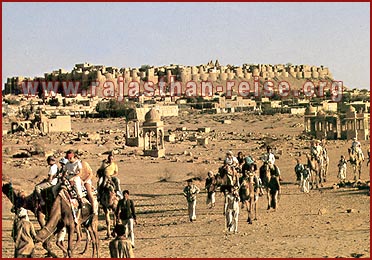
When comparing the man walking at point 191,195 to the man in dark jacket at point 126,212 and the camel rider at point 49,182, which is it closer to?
the man in dark jacket at point 126,212

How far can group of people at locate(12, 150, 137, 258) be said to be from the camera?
8094 mm

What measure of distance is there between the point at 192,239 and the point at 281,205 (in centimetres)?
419

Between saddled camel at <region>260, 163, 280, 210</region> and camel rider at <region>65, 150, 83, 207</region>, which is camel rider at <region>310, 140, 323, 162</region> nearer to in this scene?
saddled camel at <region>260, 163, 280, 210</region>

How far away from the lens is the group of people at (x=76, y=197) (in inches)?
319

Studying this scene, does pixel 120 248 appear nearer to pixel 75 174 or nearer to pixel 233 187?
pixel 75 174

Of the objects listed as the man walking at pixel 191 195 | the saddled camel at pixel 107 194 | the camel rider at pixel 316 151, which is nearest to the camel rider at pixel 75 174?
the saddled camel at pixel 107 194

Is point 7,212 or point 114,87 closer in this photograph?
point 7,212

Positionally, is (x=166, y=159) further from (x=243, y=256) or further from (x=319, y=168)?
(x=243, y=256)

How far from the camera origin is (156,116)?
91.2ft

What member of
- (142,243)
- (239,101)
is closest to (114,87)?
(239,101)

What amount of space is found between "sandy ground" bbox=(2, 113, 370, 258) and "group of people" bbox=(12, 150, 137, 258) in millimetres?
849

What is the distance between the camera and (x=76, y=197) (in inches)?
365

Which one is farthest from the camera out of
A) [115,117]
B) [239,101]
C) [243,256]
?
[239,101]

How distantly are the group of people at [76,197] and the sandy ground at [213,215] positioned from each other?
85 centimetres
